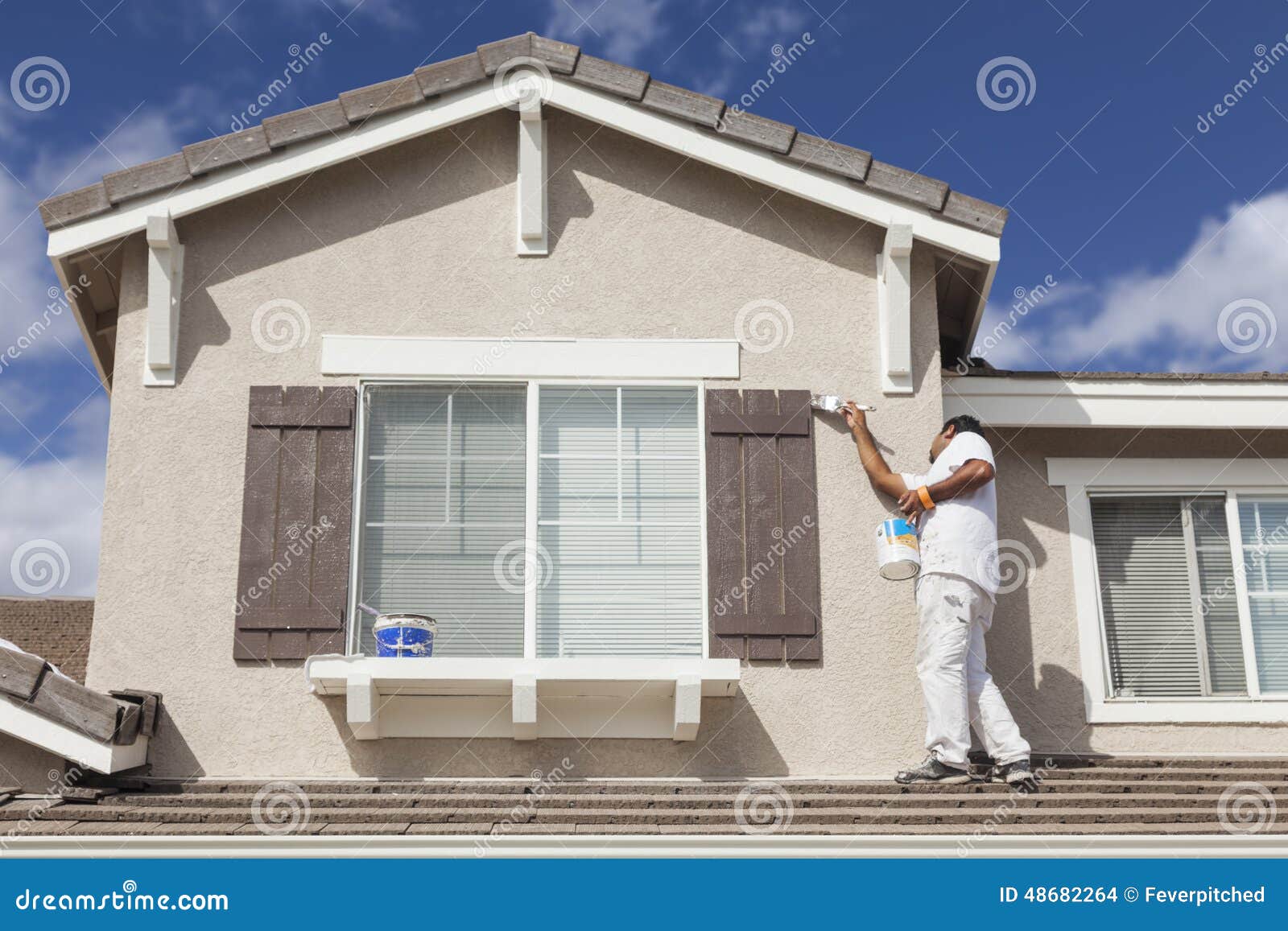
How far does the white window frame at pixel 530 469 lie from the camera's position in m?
6.96

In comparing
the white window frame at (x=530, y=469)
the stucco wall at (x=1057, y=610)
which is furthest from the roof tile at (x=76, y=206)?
the stucco wall at (x=1057, y=610)

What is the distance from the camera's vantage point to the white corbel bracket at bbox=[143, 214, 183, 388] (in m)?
7.16

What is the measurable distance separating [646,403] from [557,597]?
1.18 meters

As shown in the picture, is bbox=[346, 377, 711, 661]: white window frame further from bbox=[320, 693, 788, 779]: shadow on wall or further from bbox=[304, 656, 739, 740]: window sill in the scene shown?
bbox=[320, 693, 788, 779]: shadow on wall

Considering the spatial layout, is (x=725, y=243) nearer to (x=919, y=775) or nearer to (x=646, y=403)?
(x=646, y=403)

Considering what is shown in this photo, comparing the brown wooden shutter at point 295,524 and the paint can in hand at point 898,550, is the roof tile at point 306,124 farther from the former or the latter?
the paint can in hand at point 898,550

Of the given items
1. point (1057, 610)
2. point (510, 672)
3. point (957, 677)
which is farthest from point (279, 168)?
point (1057, 610)

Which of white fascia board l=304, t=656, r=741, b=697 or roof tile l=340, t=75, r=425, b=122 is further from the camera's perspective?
roof tile l=340, t=75, r=425, b=122

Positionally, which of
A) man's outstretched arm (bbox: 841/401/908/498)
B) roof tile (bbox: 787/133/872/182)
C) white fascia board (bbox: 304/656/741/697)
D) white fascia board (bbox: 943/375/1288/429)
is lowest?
white fascia board (bbox: 304/656/741/697)

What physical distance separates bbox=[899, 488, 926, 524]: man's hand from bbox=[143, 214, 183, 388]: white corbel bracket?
13.0 ft

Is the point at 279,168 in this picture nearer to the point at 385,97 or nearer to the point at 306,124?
the point at 306,124

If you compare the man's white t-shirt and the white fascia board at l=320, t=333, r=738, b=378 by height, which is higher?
the white fascia board at l=320, t=333, r=738, b=378

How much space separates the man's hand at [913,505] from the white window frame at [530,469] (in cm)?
105

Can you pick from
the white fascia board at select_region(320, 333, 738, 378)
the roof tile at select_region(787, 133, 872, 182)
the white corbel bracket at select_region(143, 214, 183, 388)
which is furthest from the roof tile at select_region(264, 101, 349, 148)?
the roof tile at select_region(787, 133, 872, 182)
